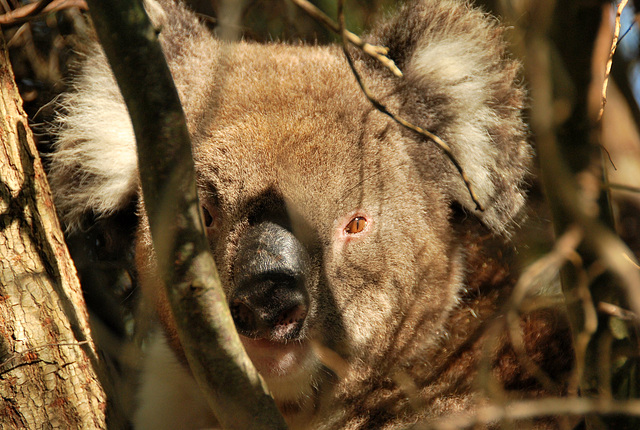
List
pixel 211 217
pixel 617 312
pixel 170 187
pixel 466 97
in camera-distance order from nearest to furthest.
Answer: pixel 170 187 < pixel 617 312 < pixel 211 217 < pixel 466 97

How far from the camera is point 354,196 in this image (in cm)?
223

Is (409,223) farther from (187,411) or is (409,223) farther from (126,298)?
(126,298)

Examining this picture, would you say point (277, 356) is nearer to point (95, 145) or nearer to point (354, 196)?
point (354, 196)

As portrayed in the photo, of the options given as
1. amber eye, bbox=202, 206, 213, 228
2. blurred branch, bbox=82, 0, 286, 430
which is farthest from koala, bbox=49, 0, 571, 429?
blurred branch, bbox=82, 0, 286, 430

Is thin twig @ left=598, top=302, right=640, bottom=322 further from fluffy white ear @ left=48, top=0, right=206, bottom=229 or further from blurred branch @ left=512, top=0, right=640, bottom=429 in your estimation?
fluffy white ear @ left=48, top=0, right=206, bottom=229

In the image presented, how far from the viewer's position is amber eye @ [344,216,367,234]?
88.4 inches

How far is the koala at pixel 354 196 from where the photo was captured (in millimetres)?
2150

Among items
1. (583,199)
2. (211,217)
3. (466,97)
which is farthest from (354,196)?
(583,199)

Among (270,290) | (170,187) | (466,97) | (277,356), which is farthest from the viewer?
(466,97)

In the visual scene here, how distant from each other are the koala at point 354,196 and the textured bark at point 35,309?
1.39 feet

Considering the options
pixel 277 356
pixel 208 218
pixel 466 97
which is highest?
pixel 466 97

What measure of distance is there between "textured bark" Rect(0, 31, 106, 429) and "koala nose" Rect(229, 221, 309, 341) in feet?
1.77

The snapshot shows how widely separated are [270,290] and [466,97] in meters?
1.19

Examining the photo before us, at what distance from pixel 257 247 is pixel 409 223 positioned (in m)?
0.69
